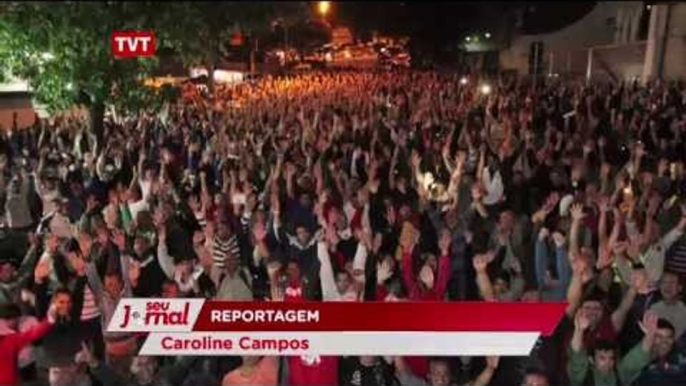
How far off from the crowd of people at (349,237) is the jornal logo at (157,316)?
0.28 m

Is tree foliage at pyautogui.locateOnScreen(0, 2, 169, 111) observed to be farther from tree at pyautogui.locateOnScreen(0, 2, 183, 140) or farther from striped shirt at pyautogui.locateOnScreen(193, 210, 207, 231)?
striped shirt at pyautogui.locateOnScreen(193, 210, 207, 231)

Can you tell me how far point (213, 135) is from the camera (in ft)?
50.2

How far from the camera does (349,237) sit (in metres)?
A: 8.65

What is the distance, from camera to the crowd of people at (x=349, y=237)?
21.2ft

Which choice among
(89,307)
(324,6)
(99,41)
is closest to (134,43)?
(99,41)

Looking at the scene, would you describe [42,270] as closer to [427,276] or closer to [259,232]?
[259,232]

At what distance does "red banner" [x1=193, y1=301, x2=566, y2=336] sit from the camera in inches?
231

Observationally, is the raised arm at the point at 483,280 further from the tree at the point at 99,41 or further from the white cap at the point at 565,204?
the tree at the point at 99,41

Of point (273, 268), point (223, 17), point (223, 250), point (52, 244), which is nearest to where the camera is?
point (223, 17)

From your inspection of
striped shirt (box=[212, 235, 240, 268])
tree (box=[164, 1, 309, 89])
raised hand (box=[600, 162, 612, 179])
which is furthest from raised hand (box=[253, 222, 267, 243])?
raised hand (box=[600, 162, 612, 179])

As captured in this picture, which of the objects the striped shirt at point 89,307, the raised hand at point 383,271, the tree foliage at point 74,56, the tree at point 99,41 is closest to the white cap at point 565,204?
the raised hand at point 383,271

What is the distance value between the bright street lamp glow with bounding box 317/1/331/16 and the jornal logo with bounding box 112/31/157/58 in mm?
2342

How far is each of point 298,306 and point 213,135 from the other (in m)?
9.79

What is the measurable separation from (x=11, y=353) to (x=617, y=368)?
440 cm
